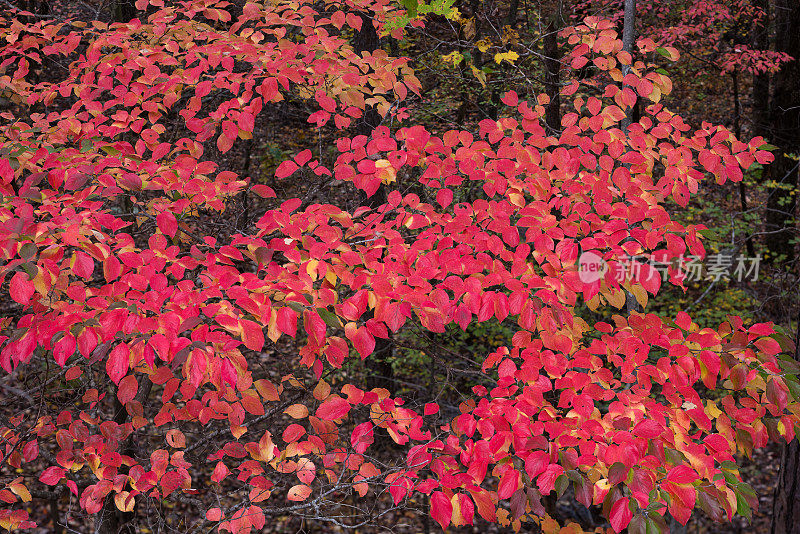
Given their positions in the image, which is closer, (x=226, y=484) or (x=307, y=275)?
(x=307, y=275)

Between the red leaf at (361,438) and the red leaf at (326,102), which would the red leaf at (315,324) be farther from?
the red leaf at (326,102)

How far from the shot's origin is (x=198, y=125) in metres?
4.11

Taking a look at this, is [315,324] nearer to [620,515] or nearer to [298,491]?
[298,491]

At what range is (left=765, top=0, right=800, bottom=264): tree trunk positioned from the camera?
37.2ft

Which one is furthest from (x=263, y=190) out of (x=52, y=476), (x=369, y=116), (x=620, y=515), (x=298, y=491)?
(x=369, y=116)

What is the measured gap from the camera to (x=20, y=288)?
264 centimetres

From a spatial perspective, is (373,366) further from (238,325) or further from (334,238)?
(238,325)

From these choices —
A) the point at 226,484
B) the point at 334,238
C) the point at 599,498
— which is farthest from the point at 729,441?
the point at 226,484

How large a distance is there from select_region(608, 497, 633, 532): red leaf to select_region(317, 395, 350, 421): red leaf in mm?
1578

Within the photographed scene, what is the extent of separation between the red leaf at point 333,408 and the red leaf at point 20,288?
5.38 ft

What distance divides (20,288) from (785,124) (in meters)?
14.2

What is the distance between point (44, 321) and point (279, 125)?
11.0 meters

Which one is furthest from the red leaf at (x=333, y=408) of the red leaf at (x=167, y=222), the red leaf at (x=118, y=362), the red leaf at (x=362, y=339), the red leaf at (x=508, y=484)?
the red leaf at (x=167, y=222)

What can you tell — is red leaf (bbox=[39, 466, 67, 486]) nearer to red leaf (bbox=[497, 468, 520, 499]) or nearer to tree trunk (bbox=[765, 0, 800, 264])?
red leaf (bbox=[497, 468, 520, 499])
